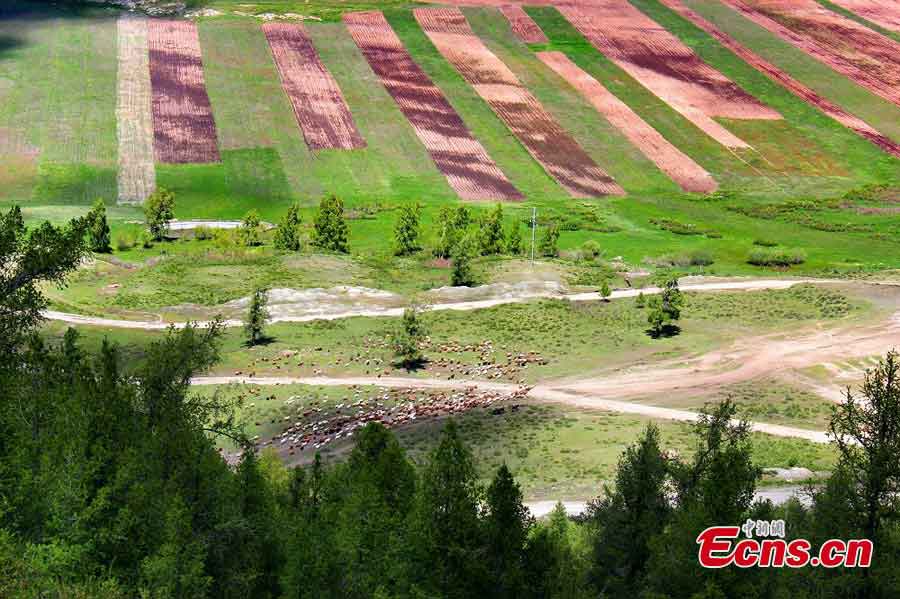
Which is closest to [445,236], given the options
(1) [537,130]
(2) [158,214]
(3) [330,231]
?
(3) [330,231]

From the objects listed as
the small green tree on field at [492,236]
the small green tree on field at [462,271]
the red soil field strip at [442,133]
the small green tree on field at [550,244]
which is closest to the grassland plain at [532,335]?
the small green tree on field at [462,271]

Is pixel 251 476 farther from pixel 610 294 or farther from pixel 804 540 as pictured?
pixel 610 294

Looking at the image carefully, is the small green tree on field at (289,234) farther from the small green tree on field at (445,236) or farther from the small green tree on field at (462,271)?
the small green tree on field at (462,271)

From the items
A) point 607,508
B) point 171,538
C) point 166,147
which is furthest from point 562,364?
point 166,147

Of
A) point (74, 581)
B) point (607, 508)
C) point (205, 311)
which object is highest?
point (74, 581)

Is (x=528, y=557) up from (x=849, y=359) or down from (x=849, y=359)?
up

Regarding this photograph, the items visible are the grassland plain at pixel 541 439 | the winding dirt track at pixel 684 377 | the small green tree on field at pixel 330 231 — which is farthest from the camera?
the small green tree on field at pixel 330 231

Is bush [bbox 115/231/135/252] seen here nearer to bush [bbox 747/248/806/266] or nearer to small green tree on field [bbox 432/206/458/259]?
small green tree on field [bbox 432/206/458/259]
